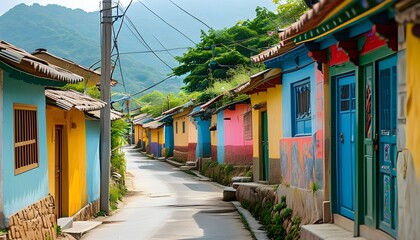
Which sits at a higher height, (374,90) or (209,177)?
(374,90)

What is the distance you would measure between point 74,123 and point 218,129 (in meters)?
16.8

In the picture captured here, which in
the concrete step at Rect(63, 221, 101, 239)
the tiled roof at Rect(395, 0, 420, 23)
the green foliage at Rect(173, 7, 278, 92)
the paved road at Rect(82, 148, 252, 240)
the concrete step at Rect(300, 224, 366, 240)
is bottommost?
the paved road at Rect(82, 148, 252, 240)

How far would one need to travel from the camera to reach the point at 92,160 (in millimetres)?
19406

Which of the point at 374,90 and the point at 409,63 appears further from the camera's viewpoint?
the point at 374,90

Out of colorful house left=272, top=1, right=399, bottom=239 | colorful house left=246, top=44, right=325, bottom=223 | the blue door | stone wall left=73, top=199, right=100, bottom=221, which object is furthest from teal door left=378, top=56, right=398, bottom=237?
stone wall left=73, top=199, right=100, bottom=221

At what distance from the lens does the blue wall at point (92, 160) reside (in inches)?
735

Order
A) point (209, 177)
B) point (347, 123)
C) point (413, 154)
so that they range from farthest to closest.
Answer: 1. point (209, 177)
2. point (347, 123)
3. point (413, 154)

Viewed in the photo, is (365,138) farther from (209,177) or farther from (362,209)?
(209,177)

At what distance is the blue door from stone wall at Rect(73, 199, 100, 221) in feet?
26.0

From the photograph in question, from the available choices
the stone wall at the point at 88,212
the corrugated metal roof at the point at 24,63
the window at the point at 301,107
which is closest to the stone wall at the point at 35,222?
the corrugated metal roof at the point at 24,63

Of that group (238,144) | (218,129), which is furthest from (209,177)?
(238,144)

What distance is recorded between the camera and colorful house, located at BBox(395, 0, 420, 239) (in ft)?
19.9

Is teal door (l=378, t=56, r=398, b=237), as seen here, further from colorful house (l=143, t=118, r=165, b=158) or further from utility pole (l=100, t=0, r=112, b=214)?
colorful house (l=143, t=118, r=165, b=158)

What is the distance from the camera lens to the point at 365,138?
→ 8.91 metres
